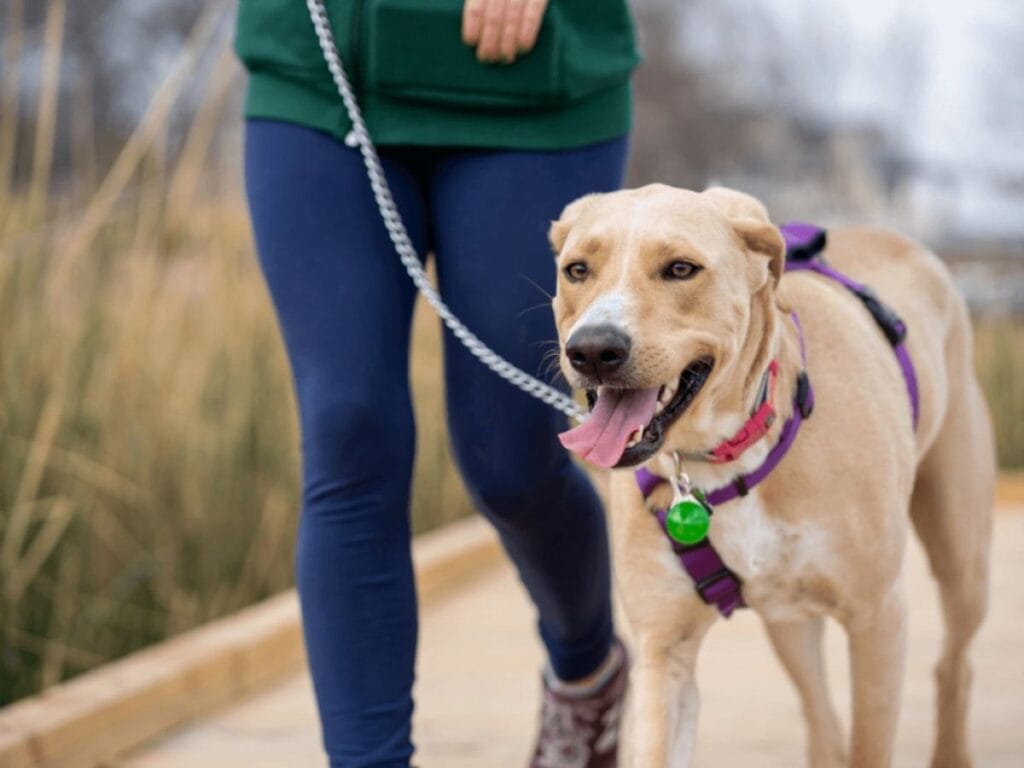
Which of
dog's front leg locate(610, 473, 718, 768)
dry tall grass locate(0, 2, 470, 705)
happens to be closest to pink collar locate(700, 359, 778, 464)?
dog's front leg locate(610, 473, 718, 768)

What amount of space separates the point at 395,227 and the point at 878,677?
1261 mm

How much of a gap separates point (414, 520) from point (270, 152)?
404cm

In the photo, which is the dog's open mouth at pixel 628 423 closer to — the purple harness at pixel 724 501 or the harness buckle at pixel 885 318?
the purple harness at pixel 724 501

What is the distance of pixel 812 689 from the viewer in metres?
3.66

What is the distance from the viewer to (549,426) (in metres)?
3.21

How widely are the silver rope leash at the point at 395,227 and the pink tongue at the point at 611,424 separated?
43cm

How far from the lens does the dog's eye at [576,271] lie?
2711 mm

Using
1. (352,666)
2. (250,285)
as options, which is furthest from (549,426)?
(250,285)

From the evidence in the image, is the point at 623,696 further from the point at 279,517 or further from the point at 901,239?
the point at 279,517

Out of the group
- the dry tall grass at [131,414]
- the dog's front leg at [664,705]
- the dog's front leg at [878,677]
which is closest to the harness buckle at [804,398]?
the dog's front leg at [878,677]

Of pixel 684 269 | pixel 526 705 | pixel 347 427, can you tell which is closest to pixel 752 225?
pixel 684 269

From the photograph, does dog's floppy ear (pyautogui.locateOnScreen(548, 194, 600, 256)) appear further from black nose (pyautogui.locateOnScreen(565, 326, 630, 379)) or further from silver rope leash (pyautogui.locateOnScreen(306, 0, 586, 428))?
black nose (pyautogui.locateOnScreen(565, 326, 630, 379))

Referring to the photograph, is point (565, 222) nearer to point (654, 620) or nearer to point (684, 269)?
point (684, 269)

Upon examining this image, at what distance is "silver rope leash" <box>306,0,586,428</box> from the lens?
119 inches
